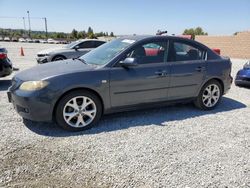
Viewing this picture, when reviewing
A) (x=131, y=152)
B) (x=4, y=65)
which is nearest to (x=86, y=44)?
(x=4, y=65)

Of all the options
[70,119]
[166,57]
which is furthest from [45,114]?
[166,57]

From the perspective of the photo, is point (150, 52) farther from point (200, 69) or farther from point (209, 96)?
point (209, 96)

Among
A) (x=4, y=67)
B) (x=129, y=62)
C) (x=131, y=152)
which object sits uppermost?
(x=129, y=62)

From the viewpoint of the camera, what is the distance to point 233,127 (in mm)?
4531

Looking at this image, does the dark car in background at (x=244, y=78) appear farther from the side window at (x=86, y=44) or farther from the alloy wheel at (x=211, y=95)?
the side window at (x=86, y=44)

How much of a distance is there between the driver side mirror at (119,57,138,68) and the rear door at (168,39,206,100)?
85cm

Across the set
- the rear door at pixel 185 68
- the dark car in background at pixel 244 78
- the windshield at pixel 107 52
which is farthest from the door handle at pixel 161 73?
the dark car in background at pixel 244 78

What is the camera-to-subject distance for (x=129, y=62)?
14.2 ft

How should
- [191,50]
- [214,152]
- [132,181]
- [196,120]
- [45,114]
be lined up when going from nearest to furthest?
[132,181]
[214,152]
[45,114]
[196,120]
[191,50]

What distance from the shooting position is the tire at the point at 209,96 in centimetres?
539

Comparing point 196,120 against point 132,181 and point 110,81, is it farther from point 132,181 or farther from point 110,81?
point 132,181

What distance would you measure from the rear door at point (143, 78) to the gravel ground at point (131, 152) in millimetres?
419

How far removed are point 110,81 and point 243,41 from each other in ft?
74.2

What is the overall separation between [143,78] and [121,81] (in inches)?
17.3
